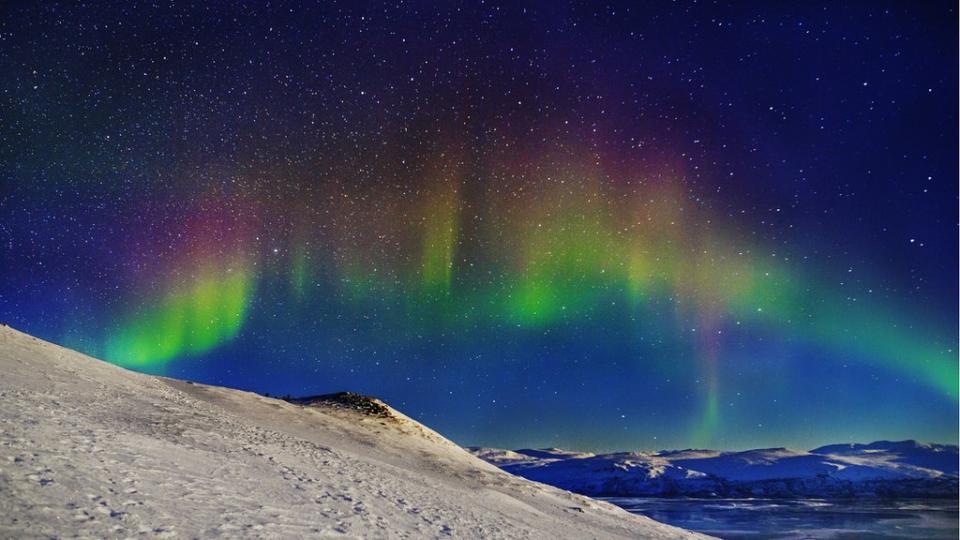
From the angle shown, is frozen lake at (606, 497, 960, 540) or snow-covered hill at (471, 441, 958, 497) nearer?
frozen lake at (606, 497, 960, 540)

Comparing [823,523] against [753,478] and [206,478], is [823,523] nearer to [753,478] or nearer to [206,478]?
[206,478]

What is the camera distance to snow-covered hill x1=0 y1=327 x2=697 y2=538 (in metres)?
8.98

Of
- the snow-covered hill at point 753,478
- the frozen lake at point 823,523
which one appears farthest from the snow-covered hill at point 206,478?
the snow-covered hill at point 753,478

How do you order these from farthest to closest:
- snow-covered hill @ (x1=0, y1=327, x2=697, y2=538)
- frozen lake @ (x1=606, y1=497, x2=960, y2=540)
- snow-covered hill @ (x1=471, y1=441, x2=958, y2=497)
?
snow-covered hill @ (x1=471, y1=441, x2=958, y2=497)
frozen lake @ (x1=606, y1=497, x2=960, y2=540)
snow-covered hill @ (x1=0, y1=327, x2=697, y2=538)

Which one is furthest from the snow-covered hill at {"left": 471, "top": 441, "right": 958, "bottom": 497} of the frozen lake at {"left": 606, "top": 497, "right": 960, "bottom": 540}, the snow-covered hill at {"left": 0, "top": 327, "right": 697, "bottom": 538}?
the snow-covered hill at {"left": 0, "top": 327, "right": 697, "bottom": 538}

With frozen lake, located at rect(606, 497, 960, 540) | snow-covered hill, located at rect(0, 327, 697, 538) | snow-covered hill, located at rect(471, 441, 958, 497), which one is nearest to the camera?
snow-covered hill, located at rect(0, 327, 697, 538)

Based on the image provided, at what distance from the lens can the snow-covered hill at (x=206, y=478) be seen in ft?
29.5

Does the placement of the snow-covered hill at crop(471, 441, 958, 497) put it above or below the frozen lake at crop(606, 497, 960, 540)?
above

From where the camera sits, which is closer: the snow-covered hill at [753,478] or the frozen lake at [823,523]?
the frozen lake at [823,523]

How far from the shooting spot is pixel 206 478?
11.6 meters

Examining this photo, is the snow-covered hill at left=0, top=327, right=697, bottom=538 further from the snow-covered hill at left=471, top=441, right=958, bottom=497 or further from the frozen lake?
the snow-covered hill at left=471, top=441, right=958, bottom=497

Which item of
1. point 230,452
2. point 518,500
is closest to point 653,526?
point 518,500

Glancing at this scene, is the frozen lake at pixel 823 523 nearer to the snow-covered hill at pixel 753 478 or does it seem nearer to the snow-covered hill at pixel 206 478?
the snow-covered hill at pixel 206 478

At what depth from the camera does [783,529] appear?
47656 mm
